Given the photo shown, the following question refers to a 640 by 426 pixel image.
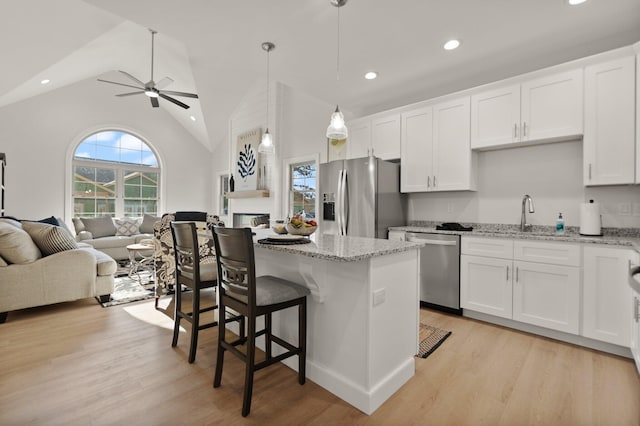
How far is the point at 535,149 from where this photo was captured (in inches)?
123

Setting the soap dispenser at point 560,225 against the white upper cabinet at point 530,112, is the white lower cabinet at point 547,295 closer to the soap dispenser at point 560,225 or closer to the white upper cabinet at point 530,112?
the soap dispenser at point 560,225

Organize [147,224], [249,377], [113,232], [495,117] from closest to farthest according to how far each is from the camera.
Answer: [249,377], [495,117], [113,232], [147,224]

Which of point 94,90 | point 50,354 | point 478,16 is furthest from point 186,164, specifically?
point 478,16

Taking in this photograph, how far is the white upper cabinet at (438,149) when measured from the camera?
333 centimetres

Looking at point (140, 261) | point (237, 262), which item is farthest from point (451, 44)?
point (140, 261)

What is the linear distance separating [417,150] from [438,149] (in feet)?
0.84

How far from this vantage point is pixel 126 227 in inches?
256

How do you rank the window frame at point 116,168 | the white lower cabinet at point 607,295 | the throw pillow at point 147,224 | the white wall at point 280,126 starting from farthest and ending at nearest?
1. the throw pillow at point 147,224
2. the window frame at point 116,168
3. the white wall at point 280,126
4. the white lower cabinet at point 607,295

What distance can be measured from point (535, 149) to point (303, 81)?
8.96ft

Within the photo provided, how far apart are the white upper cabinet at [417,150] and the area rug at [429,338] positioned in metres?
1.60

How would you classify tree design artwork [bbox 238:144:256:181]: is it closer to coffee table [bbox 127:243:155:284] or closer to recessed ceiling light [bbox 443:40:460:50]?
coffee table [bbox 127:243:155:284]

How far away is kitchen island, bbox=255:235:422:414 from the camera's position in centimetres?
169

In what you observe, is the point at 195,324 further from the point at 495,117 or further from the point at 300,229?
the point at 495,117

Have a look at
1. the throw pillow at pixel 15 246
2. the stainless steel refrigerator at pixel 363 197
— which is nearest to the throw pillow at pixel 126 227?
the throw pillow at pixel 15 246
